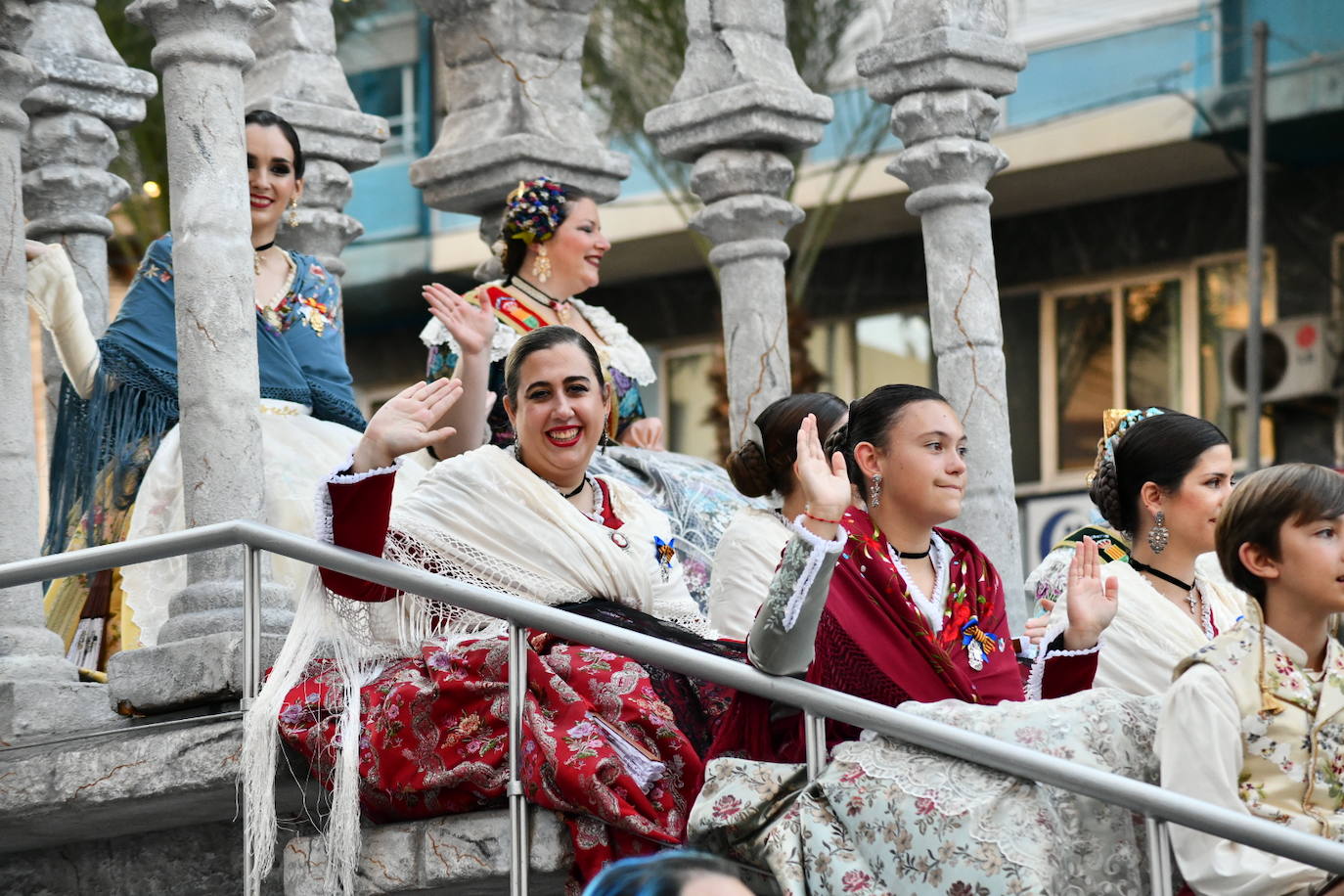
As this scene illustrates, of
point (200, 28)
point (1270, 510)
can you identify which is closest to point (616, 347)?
point (200, 28)

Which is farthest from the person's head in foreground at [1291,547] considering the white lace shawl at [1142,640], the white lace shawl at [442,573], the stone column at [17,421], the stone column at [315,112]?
the stone column at [315,112]

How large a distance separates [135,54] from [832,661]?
45.3 ft

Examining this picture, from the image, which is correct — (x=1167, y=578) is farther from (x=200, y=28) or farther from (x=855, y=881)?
(x=200, y=28)

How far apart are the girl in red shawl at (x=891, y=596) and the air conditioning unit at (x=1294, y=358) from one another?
38.4 feet

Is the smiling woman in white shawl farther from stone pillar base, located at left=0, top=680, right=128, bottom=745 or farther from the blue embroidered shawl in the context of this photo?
the blue embroidered shawl

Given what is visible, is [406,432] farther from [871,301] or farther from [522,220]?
[871,301]

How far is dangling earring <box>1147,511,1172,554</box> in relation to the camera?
20.3 feet

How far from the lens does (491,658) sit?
5523 millimetres

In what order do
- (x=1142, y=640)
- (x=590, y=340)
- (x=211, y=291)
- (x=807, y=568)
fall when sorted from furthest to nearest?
1. (x=590, y=340)
2. (x=211, y=291)
3. (x=1142, y=640)
4. (x=807, y=568)

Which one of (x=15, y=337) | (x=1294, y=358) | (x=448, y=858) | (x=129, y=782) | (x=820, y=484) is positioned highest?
(x=1294, y=358)

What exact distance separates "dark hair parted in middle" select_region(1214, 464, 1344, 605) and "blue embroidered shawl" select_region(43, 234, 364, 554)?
3738mm

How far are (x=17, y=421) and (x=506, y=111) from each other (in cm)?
305

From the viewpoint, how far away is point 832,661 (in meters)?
5.13

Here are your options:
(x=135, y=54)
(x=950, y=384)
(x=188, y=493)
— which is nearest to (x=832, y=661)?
(x=188, y=493)
